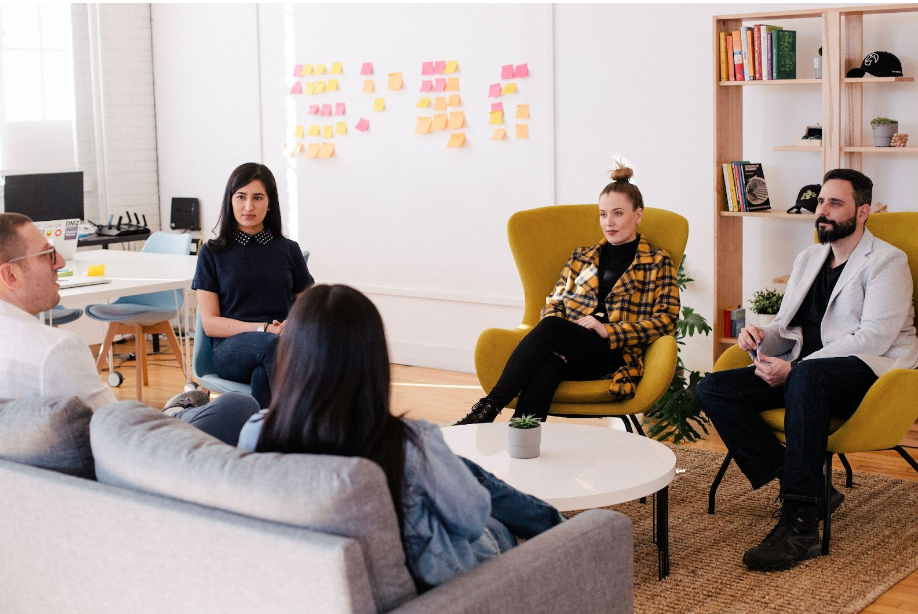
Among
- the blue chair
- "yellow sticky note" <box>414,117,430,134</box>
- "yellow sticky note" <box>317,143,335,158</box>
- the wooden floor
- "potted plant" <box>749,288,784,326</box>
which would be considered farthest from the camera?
"yellow sticky note" <box>317,143,335,158</box>

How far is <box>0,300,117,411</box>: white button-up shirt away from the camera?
2.19 meters

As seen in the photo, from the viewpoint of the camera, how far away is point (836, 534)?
3.38 meters

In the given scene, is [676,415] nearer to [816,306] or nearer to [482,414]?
[816,306]

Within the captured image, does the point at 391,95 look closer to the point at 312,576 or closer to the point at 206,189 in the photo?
the point at 206,189

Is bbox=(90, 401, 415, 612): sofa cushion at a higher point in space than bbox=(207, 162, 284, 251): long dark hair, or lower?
lower

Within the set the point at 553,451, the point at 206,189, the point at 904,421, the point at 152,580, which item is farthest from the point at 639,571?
the point at 206,189

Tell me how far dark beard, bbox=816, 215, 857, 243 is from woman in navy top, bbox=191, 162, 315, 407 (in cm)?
189

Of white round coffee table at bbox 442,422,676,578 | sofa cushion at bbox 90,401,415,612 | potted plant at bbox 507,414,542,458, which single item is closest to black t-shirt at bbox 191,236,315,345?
white round coffee table at bbox 442,422,676,578

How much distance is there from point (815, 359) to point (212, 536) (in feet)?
7.51

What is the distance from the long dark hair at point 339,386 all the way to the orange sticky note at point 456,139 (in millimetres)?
4167

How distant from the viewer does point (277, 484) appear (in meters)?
1.60

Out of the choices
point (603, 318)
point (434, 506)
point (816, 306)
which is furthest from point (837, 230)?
point (434, 506)

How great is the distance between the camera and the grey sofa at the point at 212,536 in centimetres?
156

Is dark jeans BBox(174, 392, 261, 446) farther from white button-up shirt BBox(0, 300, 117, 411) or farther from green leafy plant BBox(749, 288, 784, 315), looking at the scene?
green leafy plant BBox(749, 288, 784, 315)
